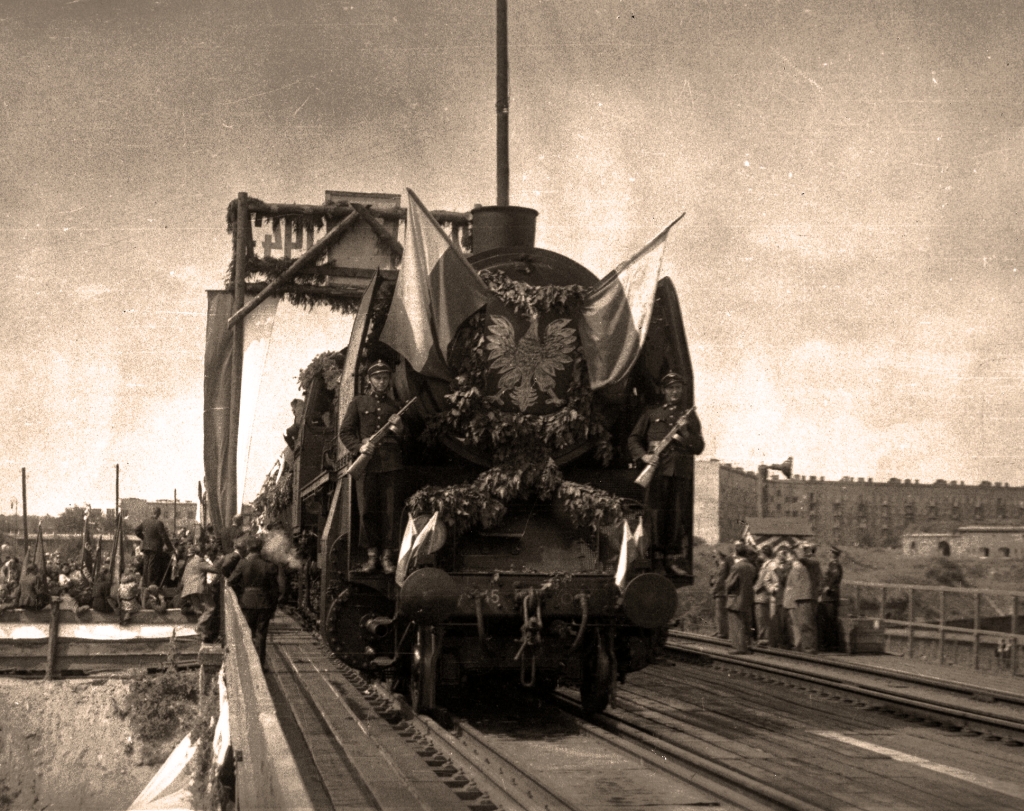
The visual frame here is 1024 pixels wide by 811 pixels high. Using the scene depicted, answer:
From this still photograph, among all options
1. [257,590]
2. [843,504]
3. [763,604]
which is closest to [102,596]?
[257,590]

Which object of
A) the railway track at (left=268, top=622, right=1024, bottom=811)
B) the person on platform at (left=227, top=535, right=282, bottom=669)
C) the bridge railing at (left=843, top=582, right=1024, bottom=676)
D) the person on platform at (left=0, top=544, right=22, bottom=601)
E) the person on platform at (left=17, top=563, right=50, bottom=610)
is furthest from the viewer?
the person on platform at (left=0, top=544, right=22, bottom=601)

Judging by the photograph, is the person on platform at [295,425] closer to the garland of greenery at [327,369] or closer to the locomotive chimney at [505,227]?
the garland of greenery at [327,369]

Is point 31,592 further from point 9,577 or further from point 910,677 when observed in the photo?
point 910,677

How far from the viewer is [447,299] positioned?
1018cm

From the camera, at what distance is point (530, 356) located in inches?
411

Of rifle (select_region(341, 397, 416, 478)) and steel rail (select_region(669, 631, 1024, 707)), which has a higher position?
rifle (select_region(341, 397, 416, 478))

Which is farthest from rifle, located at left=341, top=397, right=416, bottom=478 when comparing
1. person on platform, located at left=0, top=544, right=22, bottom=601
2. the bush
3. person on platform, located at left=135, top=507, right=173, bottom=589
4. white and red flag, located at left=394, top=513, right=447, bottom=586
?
person on platform, located at left=0, top=544, right=22, bottom=601

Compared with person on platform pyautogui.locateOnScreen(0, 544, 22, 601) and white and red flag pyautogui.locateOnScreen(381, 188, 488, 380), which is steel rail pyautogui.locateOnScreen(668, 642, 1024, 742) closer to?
white and red flag pyautogui.locateOnScreen(381, 188, 488, 380)

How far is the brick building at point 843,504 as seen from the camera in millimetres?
72562

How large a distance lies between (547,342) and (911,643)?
9104mm

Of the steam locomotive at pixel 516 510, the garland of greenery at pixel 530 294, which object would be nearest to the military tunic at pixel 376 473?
the steam locomotive at pixel 516 510

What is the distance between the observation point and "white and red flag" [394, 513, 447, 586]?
973cm

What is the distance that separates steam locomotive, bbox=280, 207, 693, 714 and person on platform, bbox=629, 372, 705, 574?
0.08 m

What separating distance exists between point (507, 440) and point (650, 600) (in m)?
1.75
